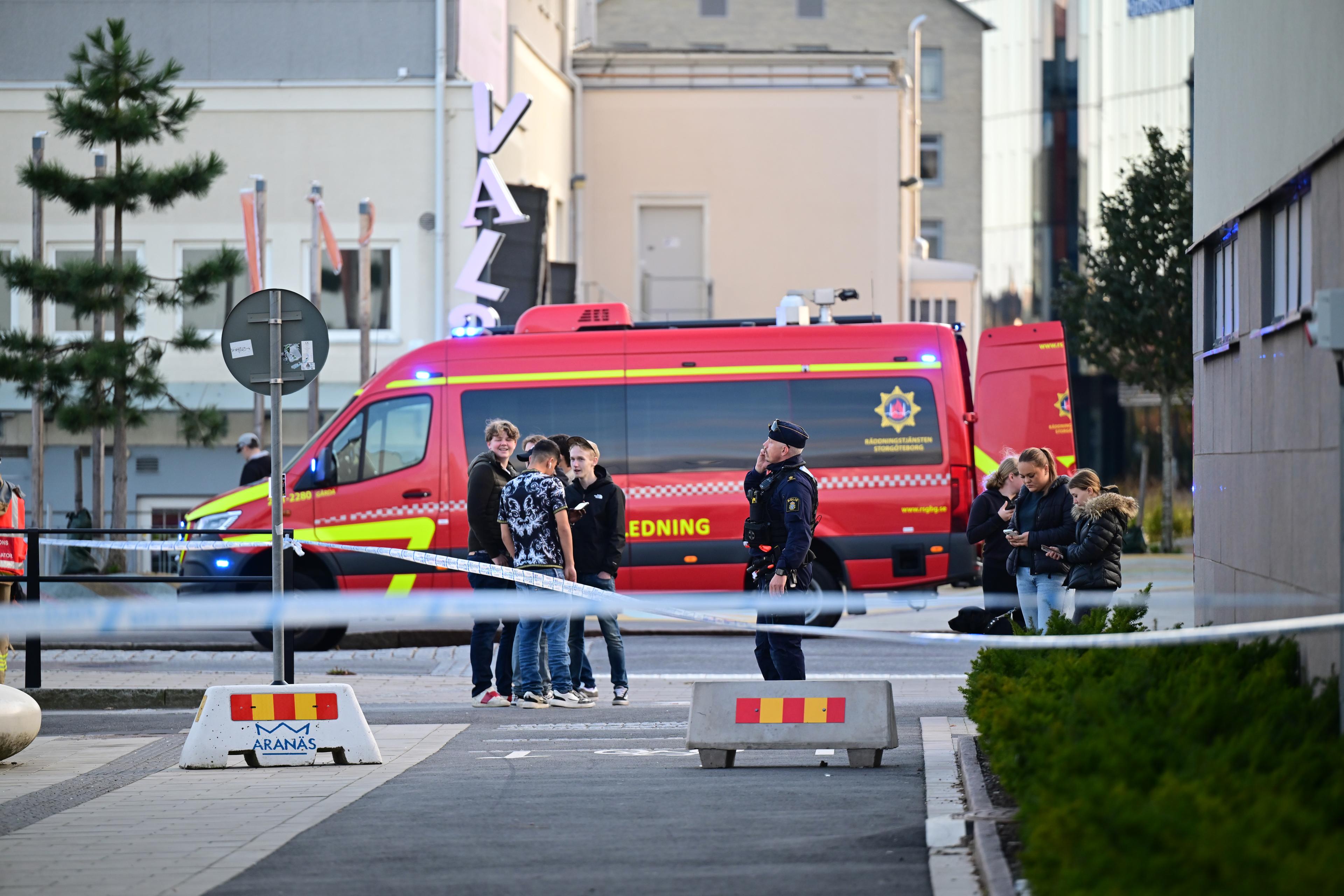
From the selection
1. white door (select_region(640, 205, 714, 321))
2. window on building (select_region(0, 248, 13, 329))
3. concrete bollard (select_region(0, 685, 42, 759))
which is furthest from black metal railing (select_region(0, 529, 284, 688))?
white door (select_region(640, 205, 714, 321))

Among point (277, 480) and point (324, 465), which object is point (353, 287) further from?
point (277, 480)

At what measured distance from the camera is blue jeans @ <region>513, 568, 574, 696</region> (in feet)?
38.2

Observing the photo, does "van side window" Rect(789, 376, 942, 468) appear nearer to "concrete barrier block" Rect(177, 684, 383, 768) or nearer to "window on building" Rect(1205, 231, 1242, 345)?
"window on building" Rect(1205, 231, 1242, 345)

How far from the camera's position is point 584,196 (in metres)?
31.7

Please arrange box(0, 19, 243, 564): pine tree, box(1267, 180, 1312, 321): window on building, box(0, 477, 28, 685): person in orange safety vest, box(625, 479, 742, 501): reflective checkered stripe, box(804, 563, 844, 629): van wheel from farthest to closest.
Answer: box(0, 19, 243, 564): pine tree, box(625, 479, 742, 501): reflective checkered stripe, box(804, 563, 844, 629): van wheel, box(0, 477, 28, 685): person in orange safety vest, box(1267, 180, 1312, 321): window on building

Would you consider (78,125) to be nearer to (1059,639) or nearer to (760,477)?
(760,477)

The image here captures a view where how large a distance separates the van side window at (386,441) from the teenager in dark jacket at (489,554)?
428cm

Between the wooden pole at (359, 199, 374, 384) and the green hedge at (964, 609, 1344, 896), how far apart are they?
15677 mm

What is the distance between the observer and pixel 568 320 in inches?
660

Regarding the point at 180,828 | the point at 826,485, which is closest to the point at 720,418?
the point at 826,485

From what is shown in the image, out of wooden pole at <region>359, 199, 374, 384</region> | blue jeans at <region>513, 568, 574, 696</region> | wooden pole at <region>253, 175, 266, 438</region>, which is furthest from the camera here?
wooden pole at <region>359, 199, 374, 384</region>

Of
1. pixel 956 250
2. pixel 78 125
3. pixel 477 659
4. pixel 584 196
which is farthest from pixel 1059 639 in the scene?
pixel 956 250

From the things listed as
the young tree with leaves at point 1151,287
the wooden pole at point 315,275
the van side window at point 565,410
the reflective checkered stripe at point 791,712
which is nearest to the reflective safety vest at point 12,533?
the van side window at point 565,410

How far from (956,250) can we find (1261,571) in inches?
1677
